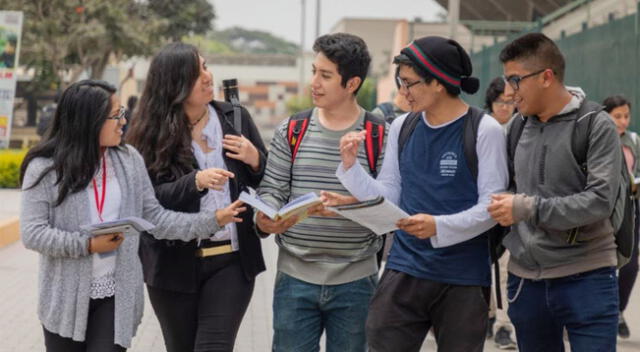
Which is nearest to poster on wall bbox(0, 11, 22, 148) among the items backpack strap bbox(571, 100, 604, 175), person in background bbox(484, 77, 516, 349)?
person in background bbox(484, 77, 516, 349)

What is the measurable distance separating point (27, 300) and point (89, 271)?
213 inches

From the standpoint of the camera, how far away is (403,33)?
3947 cm

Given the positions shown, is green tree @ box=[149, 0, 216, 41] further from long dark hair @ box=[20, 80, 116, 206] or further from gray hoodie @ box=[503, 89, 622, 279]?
gray hoodie @ box=[503, 89, 622, 279]

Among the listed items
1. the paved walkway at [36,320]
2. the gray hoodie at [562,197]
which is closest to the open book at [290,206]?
the gray hoodie at [562,197]

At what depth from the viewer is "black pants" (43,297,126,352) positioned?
14.8 feet

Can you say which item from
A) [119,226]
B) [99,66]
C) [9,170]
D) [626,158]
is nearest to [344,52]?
[119,226]

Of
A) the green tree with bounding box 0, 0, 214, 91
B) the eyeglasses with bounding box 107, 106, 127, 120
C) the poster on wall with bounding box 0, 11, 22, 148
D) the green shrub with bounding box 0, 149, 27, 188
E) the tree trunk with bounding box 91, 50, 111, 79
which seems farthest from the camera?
the tree trunk with bounding box 91, 50, 111, 79

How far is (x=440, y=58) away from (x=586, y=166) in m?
0.73

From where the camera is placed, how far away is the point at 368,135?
187 inches

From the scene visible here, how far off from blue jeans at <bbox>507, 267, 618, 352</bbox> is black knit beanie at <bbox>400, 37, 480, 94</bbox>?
89cm

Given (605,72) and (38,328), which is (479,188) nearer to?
(38,328)

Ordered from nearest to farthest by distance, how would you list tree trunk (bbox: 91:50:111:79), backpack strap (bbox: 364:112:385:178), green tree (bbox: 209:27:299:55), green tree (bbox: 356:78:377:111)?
backpack strap (bbox: 364:112:385:178), tree trunk (bbox: 91:50:111:79), green tree (bbox: 356:78:377:111), green tree (bbox: 209:27:299:55)

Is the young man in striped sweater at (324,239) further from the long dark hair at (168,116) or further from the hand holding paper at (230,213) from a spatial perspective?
the long dark hair at (168,116)

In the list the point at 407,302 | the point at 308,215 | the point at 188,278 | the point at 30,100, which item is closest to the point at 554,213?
the point at 407,302
